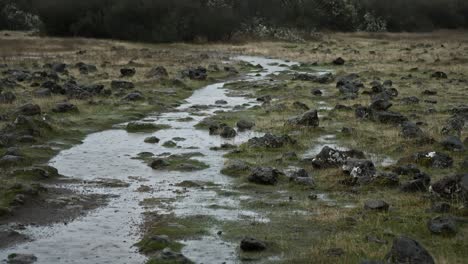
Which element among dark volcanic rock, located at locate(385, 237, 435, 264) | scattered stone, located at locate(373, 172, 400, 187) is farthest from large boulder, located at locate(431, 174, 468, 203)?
dark volcanic rock, located at locate(385, 237, 435, 264)

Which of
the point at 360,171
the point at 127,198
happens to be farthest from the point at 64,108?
the point at 360,171

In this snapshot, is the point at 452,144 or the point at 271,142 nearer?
the point at 452,144

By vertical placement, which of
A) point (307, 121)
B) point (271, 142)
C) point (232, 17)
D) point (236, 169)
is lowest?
point (236, 169)

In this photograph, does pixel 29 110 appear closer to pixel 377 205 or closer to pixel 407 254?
pixel 377 205

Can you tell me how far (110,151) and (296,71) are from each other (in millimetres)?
34745

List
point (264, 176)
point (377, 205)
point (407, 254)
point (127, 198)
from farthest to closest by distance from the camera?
1. point (264, 176)
2. point (127, 198)
3. point (377, 205)
4. point (407, 254)

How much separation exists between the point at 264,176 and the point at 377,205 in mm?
4099

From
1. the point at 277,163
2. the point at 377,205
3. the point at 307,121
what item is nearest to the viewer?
the point at 377,205

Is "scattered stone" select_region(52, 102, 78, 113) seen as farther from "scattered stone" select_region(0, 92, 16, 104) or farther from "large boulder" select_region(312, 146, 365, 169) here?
"large boulder" select_region(312, 146, 365, 169)

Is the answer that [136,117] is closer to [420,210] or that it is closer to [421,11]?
[420,210]

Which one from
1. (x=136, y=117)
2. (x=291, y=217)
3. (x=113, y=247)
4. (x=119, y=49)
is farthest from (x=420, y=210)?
(x=119, y=49)

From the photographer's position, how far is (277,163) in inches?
837

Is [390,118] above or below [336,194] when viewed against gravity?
above

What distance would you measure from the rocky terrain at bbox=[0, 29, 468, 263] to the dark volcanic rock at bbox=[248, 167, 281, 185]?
0.04 meters
